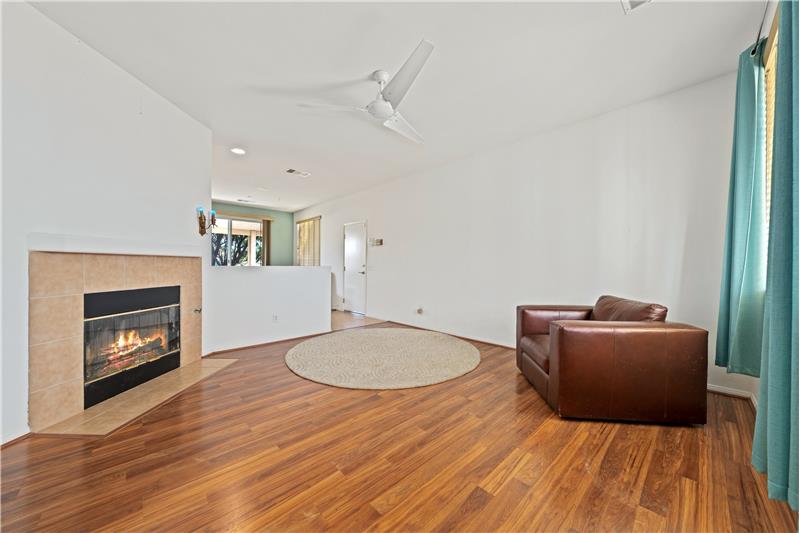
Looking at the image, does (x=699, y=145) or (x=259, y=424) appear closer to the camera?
(x=259, y=424)

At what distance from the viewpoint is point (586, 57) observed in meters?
2.27

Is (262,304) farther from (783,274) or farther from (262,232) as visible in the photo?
(262,232)

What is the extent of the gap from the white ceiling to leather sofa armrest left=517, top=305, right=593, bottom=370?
2.03 metres

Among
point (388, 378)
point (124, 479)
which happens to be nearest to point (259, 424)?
point (124, 479)

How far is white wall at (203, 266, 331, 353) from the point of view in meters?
3.63

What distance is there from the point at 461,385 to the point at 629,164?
109 inches

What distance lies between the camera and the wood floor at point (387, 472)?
50.2 inches

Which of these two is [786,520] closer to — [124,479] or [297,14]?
[124,479]

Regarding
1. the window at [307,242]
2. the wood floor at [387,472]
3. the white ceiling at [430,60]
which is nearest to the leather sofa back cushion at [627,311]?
the wood floor at [387,472]

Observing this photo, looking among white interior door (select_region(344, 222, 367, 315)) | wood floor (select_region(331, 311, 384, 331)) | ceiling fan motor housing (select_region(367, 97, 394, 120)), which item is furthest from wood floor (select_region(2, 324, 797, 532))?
white interior door (select_region(344, 222, 367, 315))

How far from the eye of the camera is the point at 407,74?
2098mm

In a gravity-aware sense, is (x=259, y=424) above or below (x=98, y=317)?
below

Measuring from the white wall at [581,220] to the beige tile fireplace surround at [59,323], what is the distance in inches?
151

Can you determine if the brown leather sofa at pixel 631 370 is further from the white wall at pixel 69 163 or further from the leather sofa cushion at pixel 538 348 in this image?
the white wall at pixel 69 163
